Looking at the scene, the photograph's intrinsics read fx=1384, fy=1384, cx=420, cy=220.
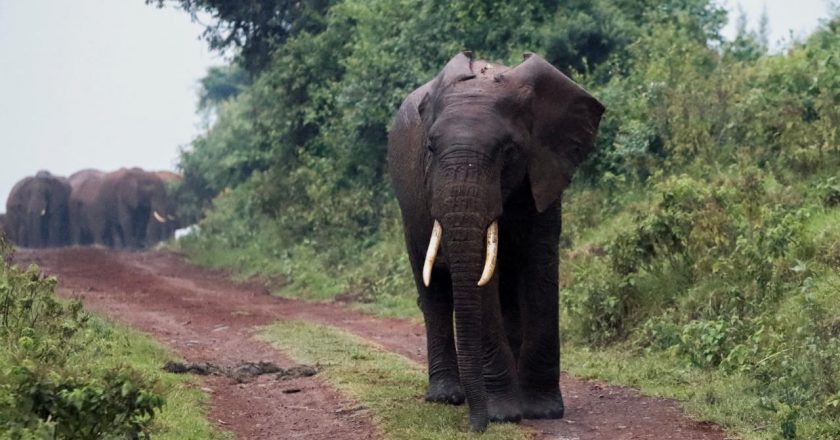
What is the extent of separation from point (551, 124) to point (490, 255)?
4.20 ft

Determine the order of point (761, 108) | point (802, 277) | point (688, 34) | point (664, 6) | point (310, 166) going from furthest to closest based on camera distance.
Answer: point (310, 166)
point (664, 6)
point (688, 34)
point (761, 108)
point (802, 277)

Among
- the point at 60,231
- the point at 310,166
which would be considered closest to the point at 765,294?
the point at 310,166

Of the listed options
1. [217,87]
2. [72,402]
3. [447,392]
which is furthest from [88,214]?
[72,402]

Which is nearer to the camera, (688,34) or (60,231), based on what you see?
(688,34)

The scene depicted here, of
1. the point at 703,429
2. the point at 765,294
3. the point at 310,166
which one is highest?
the point at 310,166

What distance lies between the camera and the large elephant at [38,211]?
42281 mm

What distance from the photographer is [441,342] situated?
1012 centimetres

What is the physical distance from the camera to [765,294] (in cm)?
1191

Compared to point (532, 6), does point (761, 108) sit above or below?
below

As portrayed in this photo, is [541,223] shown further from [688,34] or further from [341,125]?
[341,125]

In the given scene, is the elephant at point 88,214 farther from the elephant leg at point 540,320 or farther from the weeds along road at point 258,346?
the elephant leg at point 540,320

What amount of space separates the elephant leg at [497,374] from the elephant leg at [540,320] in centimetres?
44

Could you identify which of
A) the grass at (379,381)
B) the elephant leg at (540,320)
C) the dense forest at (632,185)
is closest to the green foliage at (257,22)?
the dense forest at (632,185)

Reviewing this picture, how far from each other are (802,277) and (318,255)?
463 inches
